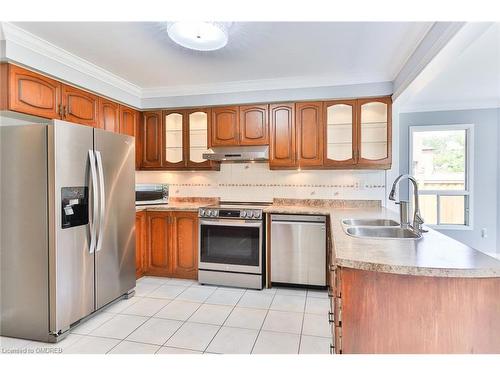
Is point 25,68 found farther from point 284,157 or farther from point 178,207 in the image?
point 284,157

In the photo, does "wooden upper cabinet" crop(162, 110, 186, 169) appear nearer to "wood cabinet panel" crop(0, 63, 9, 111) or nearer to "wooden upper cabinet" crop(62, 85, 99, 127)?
Result: "wooden upper cabinet" crop(62, 85, 99, 127)

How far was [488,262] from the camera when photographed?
1.21 meters

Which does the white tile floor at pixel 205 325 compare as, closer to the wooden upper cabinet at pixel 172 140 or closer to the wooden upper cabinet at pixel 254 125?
the wooden upper cabinet at pixel 172 140

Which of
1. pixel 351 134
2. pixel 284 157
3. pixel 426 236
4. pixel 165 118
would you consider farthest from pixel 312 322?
pixel 165 118

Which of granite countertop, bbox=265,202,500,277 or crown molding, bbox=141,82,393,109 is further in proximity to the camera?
crown molding, bbox=141,82,393,109

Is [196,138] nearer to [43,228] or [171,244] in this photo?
[171,244]

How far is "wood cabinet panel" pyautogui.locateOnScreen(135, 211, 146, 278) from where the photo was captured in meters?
3.47

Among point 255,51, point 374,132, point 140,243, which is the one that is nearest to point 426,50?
point 374,132

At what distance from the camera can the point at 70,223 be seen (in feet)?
7.44

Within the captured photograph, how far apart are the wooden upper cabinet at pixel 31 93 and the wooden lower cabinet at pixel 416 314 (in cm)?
268

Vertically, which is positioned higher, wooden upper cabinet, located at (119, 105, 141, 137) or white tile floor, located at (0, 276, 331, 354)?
wooden upper cabinet, located at (119, 105, 141, 137)

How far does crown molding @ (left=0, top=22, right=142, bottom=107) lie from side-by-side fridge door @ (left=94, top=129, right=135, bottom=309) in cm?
69

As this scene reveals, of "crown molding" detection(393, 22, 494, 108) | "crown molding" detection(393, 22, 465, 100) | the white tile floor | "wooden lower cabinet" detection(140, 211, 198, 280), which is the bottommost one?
the white tile floor

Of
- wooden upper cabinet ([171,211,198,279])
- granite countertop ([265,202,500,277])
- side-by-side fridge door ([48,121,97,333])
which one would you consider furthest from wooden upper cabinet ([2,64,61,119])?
granite countertop ([265,202,500,277])
